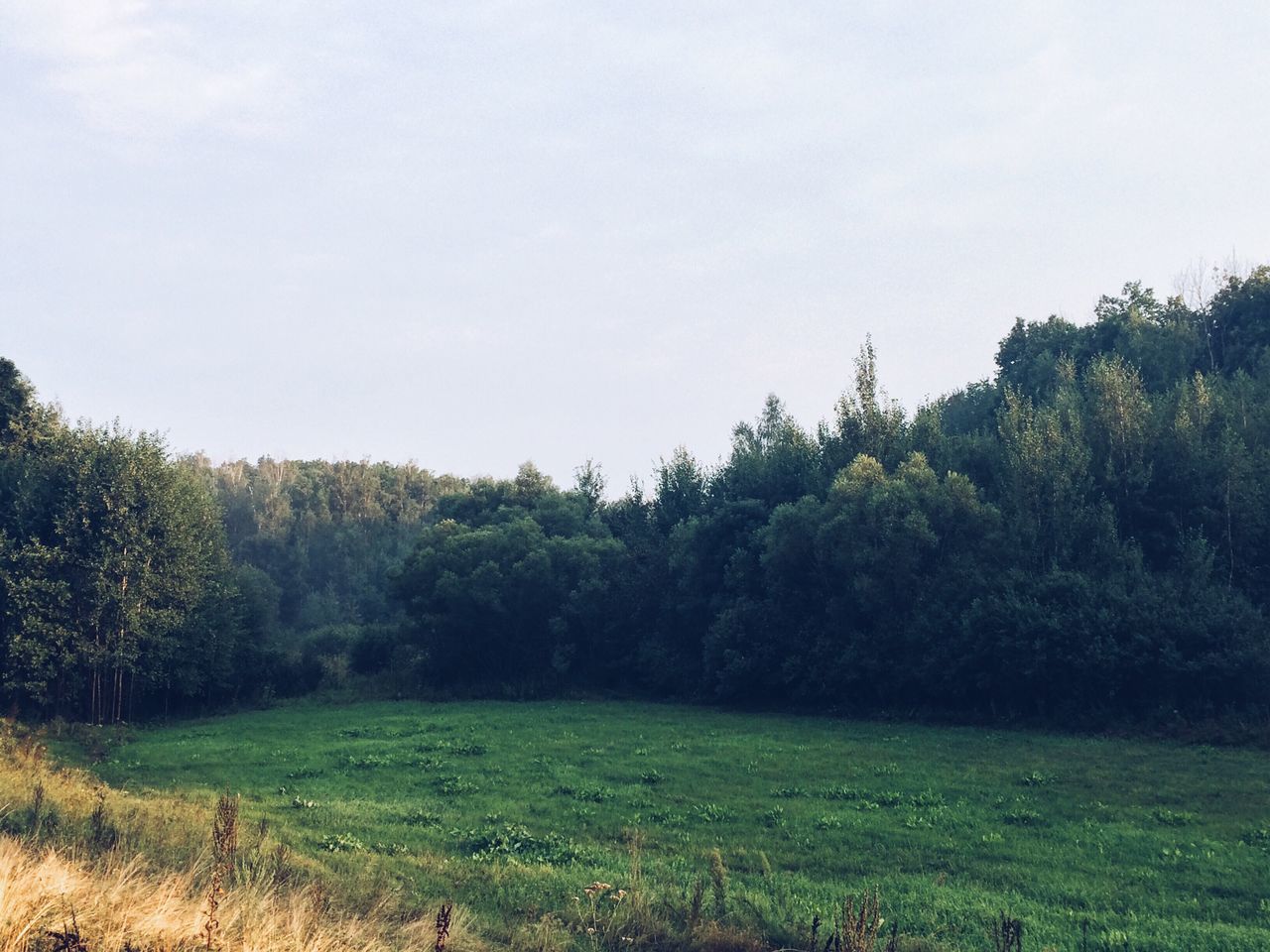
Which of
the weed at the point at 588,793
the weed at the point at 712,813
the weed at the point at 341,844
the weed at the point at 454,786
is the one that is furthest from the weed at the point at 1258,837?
the weed at the point at 454,786

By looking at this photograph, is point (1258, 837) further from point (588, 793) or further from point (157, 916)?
point (157, 916)

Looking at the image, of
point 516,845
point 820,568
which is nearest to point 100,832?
point 516,845

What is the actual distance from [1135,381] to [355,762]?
3701 centimetres

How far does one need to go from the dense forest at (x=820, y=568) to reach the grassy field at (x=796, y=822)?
5.95 metres

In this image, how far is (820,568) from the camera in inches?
1719

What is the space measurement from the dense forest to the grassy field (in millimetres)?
5952

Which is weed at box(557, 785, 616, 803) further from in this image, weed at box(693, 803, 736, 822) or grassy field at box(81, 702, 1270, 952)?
weed at box(693, 803, 736, 822)

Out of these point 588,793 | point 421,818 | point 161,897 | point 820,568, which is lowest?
point 588,793

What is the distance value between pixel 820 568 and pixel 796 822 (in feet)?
88.3

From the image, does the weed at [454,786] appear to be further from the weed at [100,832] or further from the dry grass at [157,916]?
the dry grass at [157,916]

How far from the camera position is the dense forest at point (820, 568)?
34.5 metres

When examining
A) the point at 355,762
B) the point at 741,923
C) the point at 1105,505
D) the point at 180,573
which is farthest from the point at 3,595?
the point at 1105,505

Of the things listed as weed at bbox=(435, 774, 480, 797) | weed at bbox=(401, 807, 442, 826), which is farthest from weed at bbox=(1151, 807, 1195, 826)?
weed at bbox=(435, 774, 480, 797)

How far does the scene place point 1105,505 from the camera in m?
37.2
